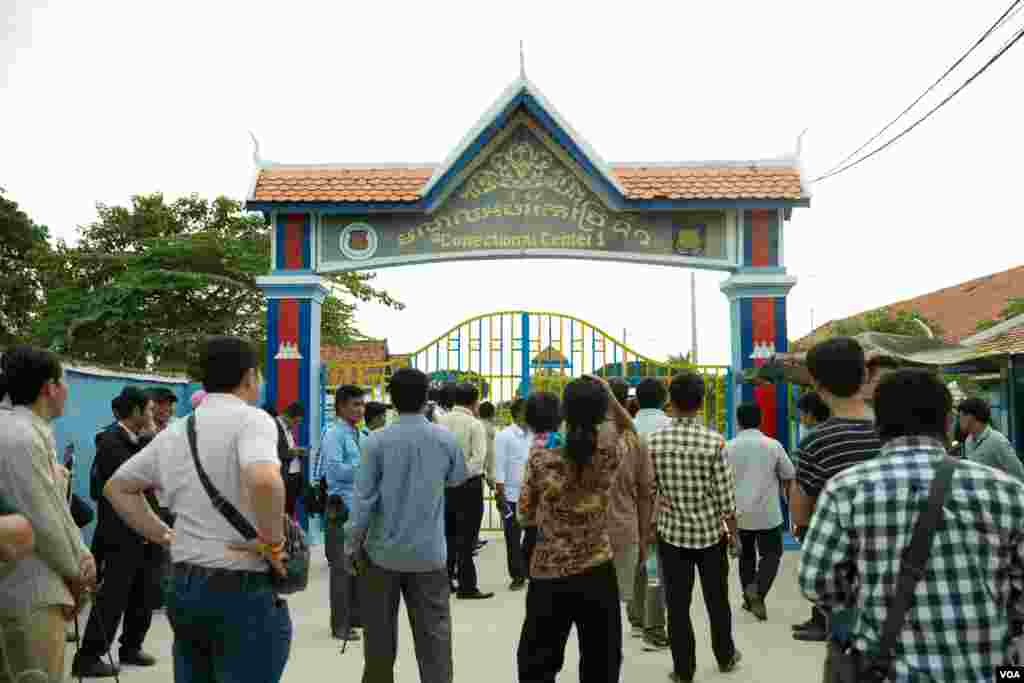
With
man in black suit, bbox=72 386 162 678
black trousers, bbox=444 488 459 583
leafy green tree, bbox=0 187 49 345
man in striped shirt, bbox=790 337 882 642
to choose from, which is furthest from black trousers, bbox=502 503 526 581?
leafy green tree, bbox=0 187 49 345

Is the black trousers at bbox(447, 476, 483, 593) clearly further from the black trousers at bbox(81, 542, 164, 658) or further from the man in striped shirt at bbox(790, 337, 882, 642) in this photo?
the man in striped shirt at bbox(790, 337, 882, 642)

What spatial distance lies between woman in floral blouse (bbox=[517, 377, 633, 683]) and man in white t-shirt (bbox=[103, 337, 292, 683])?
129 centimetres

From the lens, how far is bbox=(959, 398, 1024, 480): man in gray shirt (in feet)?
20.9

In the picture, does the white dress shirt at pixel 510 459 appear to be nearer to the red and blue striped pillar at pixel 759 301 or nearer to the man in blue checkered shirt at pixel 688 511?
the man in blue checkered shirt at pixel 688 511

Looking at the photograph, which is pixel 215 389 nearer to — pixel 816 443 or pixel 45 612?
pixel 45 612

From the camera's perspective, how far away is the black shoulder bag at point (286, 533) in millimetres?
3094

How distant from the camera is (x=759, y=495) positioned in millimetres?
7223

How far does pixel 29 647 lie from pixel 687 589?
11.4 feet

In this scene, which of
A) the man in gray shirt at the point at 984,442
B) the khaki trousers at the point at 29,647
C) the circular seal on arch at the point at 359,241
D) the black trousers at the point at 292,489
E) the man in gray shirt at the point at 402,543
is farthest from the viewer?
the circular seal on arch at the point at 359,241

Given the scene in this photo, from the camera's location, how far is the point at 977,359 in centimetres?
842

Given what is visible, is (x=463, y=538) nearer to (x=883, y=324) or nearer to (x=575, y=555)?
(x=575, y=555)

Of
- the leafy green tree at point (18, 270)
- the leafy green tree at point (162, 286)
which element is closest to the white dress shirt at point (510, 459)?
the leafy green tree at point (162, 286)

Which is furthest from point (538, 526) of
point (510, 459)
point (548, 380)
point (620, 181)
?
point (620, 181)

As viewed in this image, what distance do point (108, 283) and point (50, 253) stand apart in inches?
66.2
